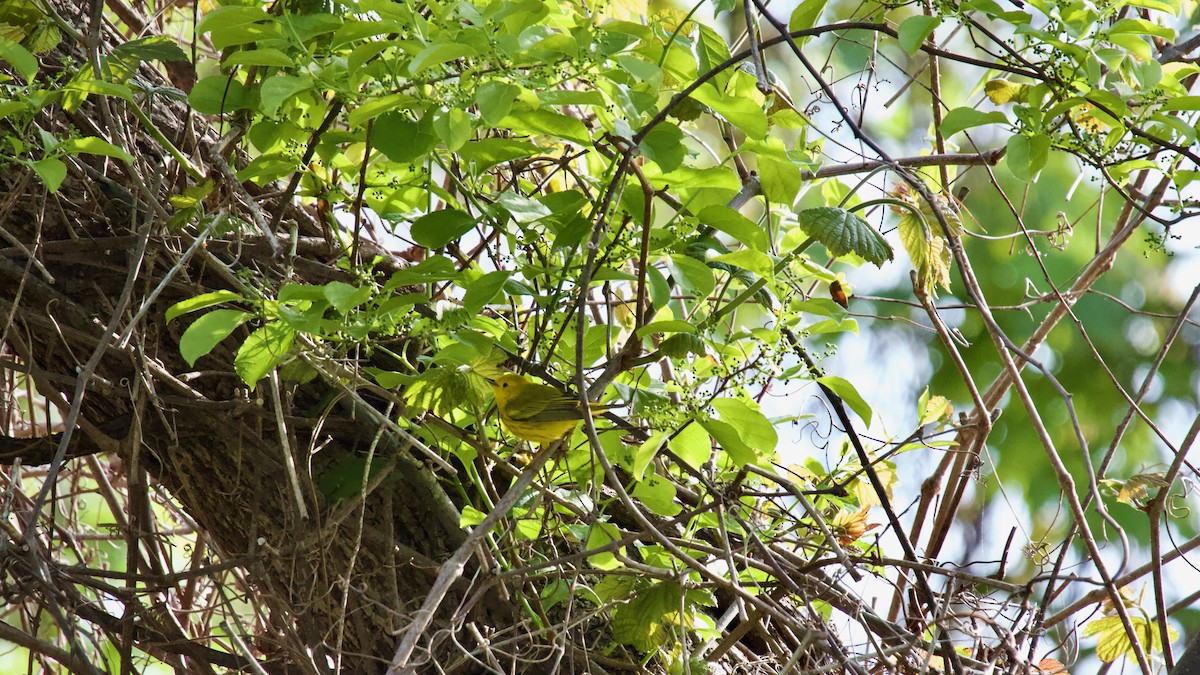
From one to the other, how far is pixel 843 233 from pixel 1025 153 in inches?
9.5

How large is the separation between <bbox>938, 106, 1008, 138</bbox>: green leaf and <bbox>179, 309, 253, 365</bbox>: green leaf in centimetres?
83

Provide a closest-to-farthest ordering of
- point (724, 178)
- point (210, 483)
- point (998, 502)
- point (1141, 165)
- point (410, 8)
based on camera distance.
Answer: point (410, 8), point (724, 178), point (1141, 165), point (210, 483), point (998, 502)

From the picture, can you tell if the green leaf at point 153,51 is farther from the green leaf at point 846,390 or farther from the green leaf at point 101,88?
the green leaf at point 846,390

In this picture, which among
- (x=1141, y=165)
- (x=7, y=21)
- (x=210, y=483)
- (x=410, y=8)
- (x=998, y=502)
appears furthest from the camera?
(x=998, y=502)

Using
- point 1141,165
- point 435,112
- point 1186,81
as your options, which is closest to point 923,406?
point 1141,165

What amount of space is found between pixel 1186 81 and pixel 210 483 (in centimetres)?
175

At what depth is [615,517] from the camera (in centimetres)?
167

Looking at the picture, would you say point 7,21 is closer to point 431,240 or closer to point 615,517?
point 431,240

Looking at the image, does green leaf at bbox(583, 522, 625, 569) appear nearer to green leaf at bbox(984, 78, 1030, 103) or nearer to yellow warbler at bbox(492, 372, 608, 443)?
yellow warbler at bbox(492, 372, 608, 443)

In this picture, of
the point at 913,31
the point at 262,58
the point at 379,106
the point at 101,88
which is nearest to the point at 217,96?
the point at 101,88

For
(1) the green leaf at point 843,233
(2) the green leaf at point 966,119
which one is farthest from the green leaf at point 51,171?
(2) the green leaf at point 966,119

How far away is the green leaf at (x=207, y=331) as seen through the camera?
1.14 metres

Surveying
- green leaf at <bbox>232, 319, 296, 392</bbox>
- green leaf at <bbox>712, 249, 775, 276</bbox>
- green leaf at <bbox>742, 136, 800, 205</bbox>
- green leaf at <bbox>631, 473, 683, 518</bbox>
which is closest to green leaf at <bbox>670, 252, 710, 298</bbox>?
green leaf at <bbox>712, 249, 775, 276</bbox>

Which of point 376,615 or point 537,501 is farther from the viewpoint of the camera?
point 376,615
